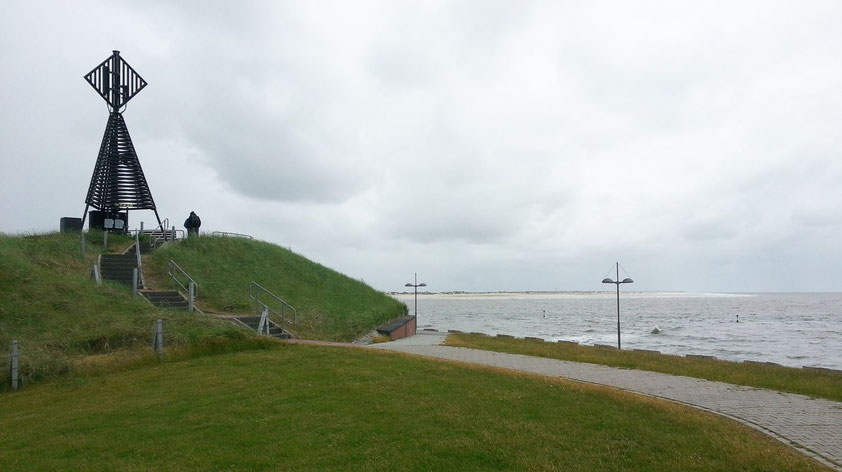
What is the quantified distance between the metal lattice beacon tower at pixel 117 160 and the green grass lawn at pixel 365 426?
22.0 metres

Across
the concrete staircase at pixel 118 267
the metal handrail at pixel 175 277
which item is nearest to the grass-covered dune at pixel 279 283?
the metal handrail at pixel 175 277

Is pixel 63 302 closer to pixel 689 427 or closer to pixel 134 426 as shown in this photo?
pixel 134 426

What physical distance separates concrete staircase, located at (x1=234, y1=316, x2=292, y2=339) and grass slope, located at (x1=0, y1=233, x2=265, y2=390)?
6.77ft

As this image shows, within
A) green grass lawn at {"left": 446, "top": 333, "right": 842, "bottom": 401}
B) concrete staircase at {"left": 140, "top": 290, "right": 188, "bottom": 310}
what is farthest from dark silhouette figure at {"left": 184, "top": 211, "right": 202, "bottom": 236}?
Answer: green grass lawn at {"left": 446, "top": 333, "right": 842, "bottom": 401}

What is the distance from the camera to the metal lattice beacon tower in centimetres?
3086

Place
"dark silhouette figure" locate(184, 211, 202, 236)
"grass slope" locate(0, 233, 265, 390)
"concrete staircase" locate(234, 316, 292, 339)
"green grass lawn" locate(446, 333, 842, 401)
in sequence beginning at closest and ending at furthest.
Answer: "green grass lawn" locate(446, 333, 842, 401), "grass slope" locate(0, 233, 265, 390), "concrete staircase" locate(234, 316, 292, 339), "dark silhouette figure" locate(184, 211, 202, 236)

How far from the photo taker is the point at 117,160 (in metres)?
31.4

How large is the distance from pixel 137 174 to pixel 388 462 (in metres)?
30.2

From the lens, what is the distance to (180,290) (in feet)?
71.9

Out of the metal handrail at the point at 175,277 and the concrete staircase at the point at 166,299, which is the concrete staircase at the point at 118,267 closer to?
the metal handrail at the point at 175,277

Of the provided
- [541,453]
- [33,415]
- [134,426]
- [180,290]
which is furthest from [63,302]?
[541,453]

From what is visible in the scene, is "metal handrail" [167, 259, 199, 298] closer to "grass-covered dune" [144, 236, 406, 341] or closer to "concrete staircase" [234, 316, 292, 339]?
"grass-covered dune" [144, 236, 406, 341]

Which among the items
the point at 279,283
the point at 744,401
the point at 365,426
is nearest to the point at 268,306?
the point at 279,283

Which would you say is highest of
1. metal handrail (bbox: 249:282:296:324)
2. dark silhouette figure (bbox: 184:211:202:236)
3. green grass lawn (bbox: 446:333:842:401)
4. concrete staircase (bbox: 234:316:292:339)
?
dark silhouette figure (bbox: 184:211:202:236)
